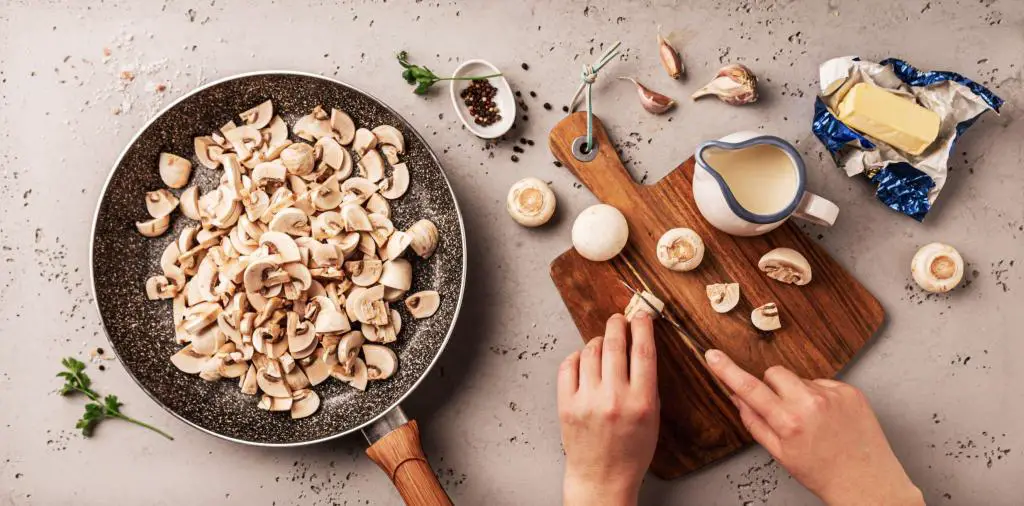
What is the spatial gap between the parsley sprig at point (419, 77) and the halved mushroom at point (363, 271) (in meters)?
0.42

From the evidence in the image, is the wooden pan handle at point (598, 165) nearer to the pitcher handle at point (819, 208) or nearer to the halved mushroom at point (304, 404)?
the pitcher handle at point (819, 208)

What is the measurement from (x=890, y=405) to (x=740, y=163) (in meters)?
0.68

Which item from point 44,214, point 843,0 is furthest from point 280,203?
point 843,0

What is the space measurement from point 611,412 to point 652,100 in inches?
26.8

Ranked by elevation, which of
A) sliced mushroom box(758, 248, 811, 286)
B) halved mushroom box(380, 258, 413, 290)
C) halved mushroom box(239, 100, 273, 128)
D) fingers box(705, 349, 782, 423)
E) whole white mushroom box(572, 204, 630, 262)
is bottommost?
fingers box(705, 349, 782, 423)

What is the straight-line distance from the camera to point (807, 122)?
1.51m

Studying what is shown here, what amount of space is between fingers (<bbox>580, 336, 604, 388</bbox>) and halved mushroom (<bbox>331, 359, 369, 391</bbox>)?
474mm

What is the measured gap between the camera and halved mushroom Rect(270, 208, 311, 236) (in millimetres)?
1376

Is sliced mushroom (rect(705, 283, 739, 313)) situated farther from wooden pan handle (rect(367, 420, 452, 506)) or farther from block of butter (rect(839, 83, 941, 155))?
wooden pan handle (rect(367, 420, 452, 506))

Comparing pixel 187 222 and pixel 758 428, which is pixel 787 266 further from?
pixel 187 222

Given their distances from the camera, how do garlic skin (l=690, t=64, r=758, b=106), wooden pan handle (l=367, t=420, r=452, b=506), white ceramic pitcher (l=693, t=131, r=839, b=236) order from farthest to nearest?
garlic skin (l=690, t=64, r=758, b=106) < wooden pan handle (l=367, t=420, r=452, b=506) < white ceramic pitcher (l=693, t=131, r=839, b=236)

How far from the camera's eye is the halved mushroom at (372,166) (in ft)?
4.81

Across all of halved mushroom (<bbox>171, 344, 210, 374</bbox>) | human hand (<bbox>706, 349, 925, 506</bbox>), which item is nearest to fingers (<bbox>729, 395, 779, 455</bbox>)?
human hand (<bbox>706, 349, 925, 506</bbox>)

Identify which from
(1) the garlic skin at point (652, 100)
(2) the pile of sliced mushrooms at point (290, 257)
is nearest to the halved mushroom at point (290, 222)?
(2) the pile of sliced mushrooms at point (290, 257)
